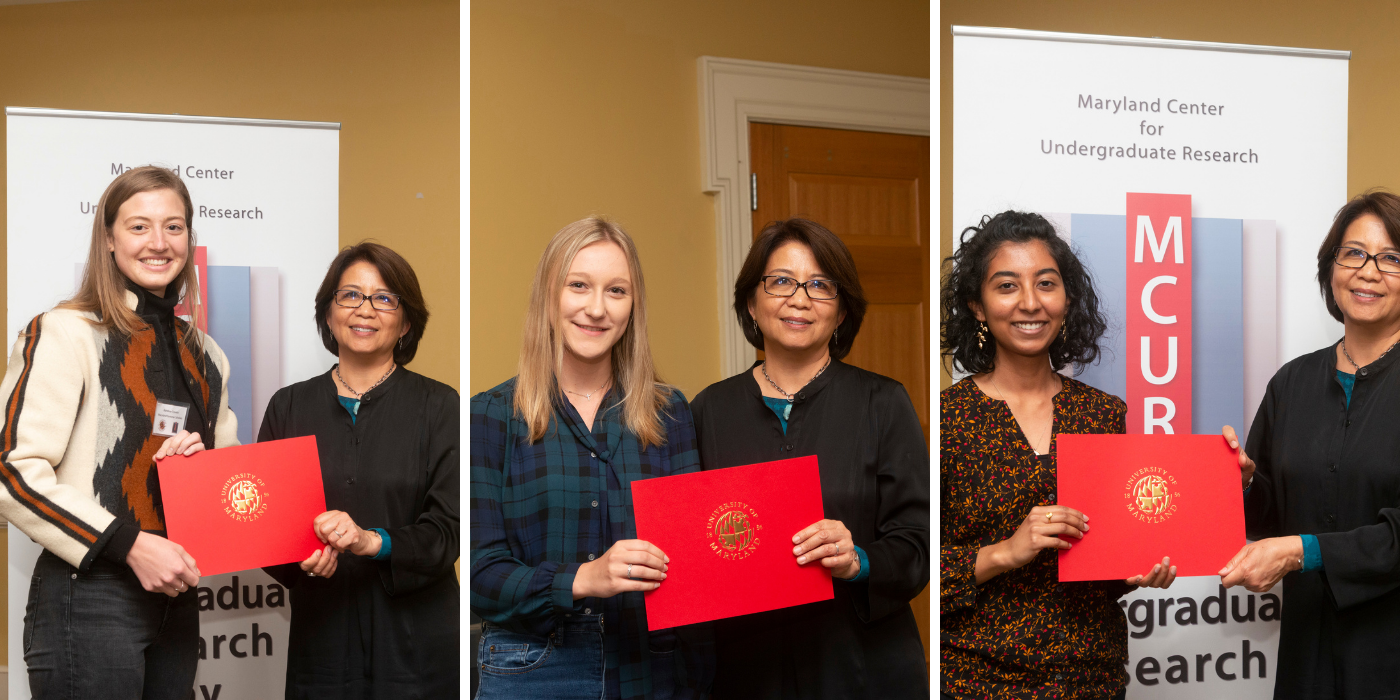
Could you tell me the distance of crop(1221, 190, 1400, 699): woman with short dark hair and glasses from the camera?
1.79 m

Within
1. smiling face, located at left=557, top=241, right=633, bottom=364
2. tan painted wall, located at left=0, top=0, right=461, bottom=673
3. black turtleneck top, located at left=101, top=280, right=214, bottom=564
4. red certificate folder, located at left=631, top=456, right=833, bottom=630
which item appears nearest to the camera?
red certificate folder, located at left=631, top=456, right=833, bottom=630

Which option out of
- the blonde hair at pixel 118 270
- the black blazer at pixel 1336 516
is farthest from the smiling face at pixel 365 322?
the black blazer at pixel 1336 516

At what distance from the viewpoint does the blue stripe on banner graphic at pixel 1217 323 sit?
2014 millimetres

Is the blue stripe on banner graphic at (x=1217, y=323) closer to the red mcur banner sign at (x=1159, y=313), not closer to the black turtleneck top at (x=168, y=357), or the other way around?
the red mcur banner sign at (x=1159, y=313)

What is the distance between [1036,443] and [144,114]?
2055 mm

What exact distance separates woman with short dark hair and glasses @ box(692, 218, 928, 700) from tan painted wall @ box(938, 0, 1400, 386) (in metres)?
0.66

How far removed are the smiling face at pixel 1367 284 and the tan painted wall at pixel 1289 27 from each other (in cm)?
12

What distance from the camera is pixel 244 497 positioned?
5.79 feet

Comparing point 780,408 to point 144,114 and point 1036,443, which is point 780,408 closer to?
point 1036,443

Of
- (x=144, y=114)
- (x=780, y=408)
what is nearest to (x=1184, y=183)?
(x=780, y=408)

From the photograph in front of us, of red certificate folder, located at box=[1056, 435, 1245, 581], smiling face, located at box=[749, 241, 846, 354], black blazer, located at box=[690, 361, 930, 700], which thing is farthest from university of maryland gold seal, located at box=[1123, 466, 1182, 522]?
smiling face, located at box=[749, 241, 846, 354]

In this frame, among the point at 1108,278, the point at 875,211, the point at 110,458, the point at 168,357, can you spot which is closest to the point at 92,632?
the point at 110,458

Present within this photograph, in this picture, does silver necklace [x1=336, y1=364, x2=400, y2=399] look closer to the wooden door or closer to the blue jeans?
the blue jeans

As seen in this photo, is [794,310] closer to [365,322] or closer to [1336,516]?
[365,322]
